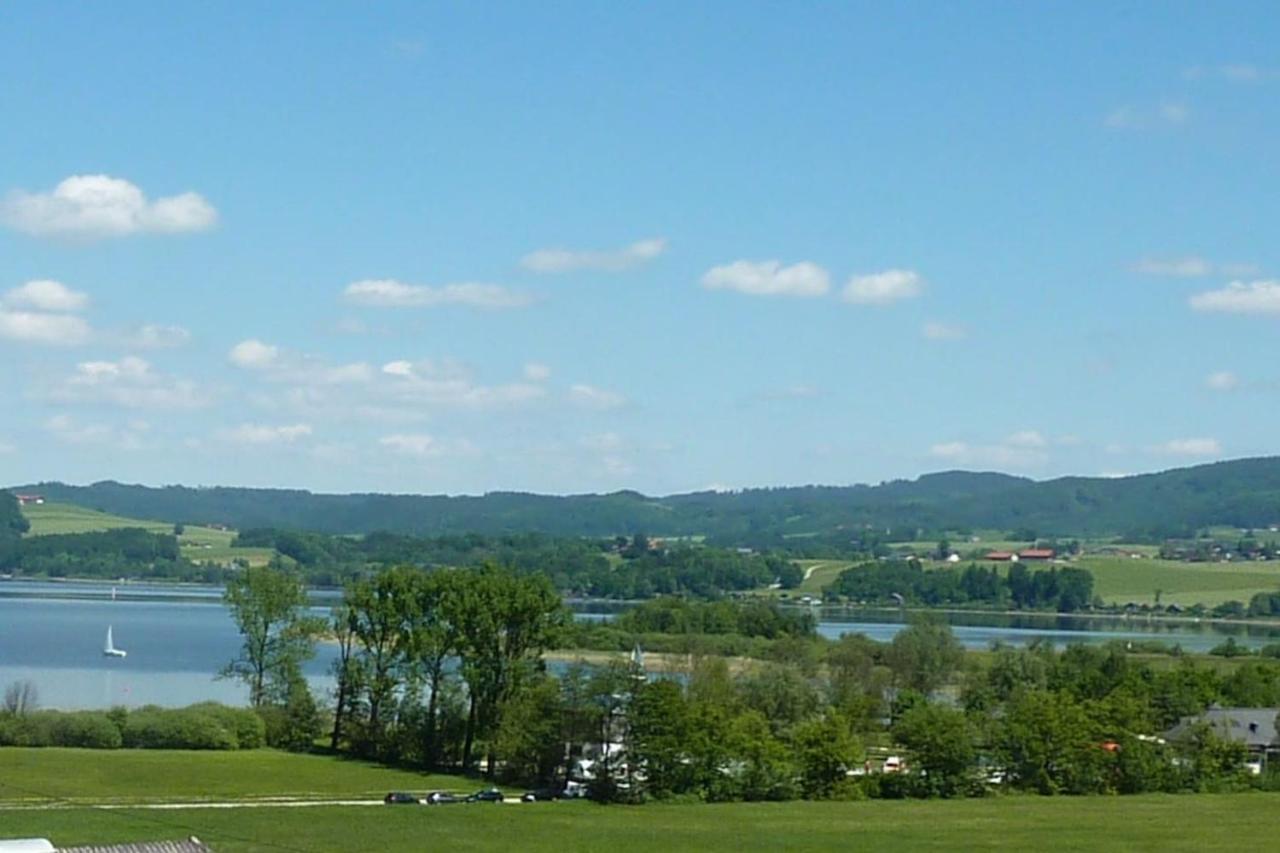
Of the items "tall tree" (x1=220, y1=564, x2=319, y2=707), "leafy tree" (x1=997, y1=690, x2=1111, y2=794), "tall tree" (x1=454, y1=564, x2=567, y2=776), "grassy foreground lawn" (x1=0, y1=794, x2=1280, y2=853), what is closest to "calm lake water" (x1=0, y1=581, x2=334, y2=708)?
"tall tree" (x1=220, y1=564, x2=319, y2=707)

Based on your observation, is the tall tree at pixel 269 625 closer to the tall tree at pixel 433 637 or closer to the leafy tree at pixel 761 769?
the tall tree at pixel 433 637

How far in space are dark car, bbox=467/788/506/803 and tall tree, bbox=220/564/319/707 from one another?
19.2 meters

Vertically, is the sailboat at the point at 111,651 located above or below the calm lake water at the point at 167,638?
above

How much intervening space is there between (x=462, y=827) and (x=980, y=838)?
11784 millimetres

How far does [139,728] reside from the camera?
6312cm

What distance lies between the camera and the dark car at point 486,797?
2089 inches

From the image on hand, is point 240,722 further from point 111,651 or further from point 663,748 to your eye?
point 111,651

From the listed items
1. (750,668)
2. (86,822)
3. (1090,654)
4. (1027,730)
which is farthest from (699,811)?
(1090,654)

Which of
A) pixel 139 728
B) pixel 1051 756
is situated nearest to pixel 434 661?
pixel 139 728

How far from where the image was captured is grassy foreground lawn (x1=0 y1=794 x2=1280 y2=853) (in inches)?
1576

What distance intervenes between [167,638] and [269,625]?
61.8 m

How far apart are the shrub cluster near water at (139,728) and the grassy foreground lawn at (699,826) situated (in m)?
16.5

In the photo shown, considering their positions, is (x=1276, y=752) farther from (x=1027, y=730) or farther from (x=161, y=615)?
(x=161, y=615)

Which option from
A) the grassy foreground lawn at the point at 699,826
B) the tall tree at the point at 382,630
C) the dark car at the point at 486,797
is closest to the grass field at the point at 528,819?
the grassy foreground lawn at the point at 699,826
